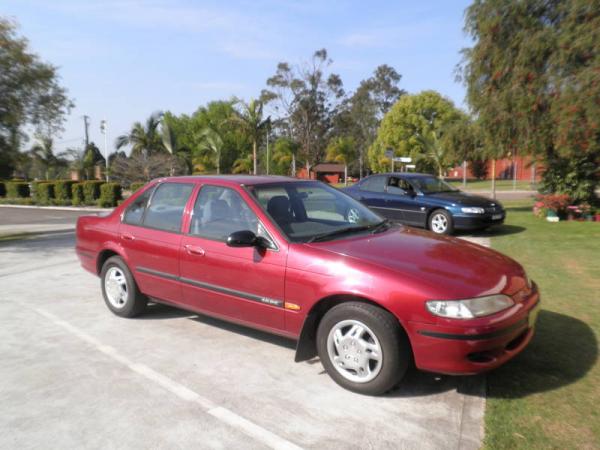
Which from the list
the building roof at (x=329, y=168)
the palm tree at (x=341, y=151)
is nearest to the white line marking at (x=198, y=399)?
the palm tree at (x=341, y=151)

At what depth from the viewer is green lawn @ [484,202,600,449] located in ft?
9.57

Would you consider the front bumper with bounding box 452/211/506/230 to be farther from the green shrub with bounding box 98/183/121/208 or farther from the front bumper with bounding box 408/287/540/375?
the green shrub with bounding box 98/183/121/208

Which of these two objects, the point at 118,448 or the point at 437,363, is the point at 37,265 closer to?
the point at 118,448

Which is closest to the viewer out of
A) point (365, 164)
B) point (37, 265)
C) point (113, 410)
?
point (113, 410)

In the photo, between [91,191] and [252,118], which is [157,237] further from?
[252,118]

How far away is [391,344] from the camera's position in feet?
10.7

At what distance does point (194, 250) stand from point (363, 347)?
1859 mm

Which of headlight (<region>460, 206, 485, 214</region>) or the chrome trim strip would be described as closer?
the chrome trim strip

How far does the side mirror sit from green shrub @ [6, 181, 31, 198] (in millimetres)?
33696

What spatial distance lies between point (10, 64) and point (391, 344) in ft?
38.9

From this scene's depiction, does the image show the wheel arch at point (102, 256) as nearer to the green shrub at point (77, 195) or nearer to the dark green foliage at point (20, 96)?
the dark green foliage at point (20, 96)

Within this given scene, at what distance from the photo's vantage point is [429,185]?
38.4 feet

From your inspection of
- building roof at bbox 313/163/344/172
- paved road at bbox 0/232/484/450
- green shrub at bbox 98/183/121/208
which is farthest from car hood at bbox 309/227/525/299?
building roof at bbox 313/163/344/172

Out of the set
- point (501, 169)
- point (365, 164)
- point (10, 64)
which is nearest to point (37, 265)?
point (10, 64)
